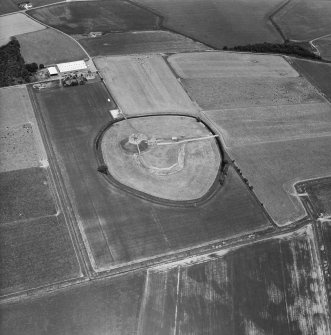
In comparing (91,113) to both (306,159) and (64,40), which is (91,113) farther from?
(306,159)

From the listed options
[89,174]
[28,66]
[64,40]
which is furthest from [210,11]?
[89,174]

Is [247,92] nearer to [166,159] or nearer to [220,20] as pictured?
[166,159]

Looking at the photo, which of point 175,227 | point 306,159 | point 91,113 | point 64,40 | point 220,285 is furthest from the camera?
point 64,40

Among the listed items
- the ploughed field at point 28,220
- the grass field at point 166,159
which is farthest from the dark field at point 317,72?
the ploughed field at point 28,220

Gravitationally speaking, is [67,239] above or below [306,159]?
below

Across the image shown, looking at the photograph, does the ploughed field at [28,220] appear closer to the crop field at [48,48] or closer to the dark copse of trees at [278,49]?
the crop field at [48,48]

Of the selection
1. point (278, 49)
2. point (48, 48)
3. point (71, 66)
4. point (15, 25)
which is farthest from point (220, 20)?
point (15, 25)
